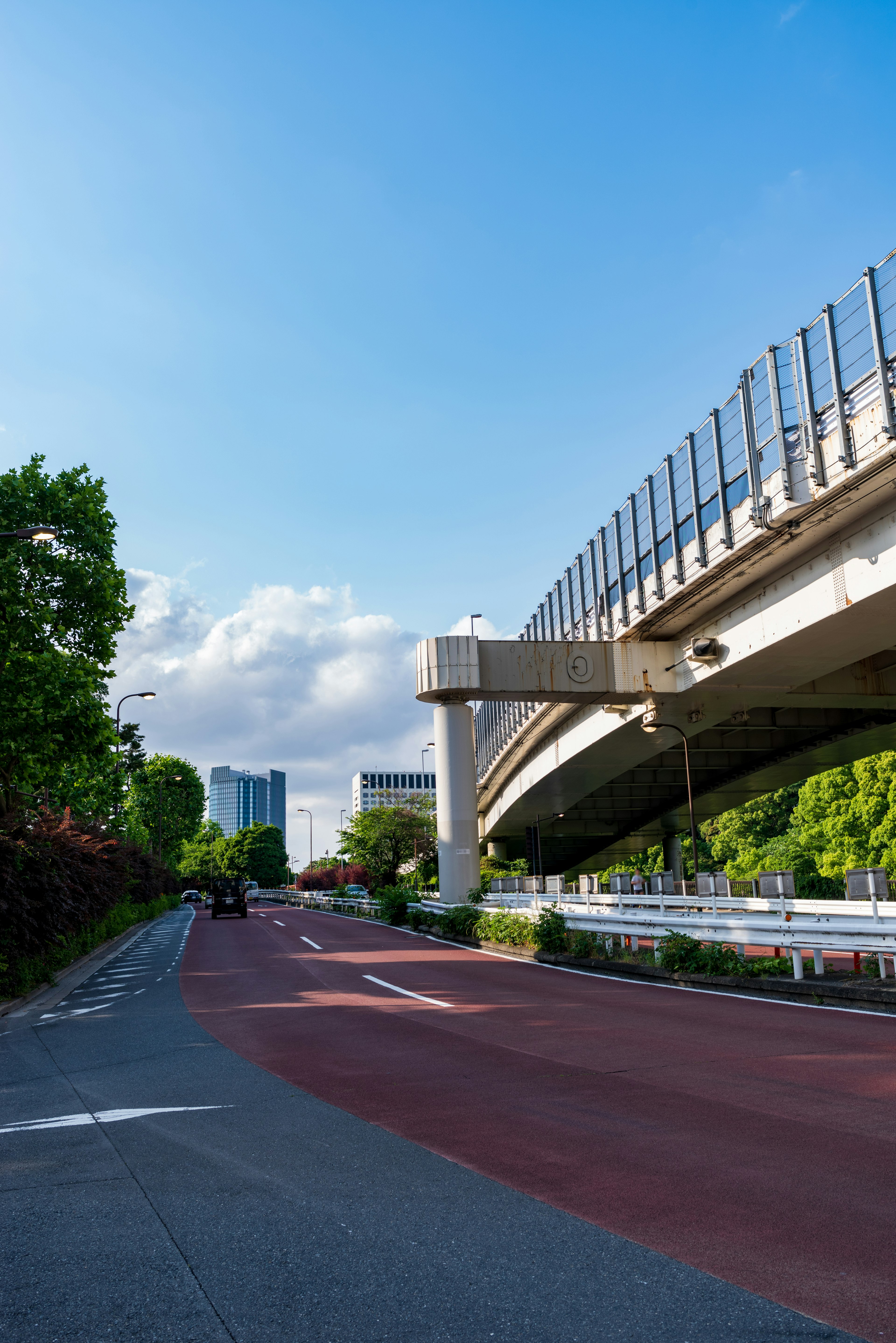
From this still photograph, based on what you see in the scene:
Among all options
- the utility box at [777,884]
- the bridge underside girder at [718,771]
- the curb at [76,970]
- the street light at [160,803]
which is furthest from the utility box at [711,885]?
the street light at [160,803]

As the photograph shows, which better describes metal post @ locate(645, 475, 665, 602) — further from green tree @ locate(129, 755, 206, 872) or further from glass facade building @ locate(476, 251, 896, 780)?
green tree @ locate(129, 755, 206, 872)

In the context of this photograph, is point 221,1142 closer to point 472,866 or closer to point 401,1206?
point 401,1206

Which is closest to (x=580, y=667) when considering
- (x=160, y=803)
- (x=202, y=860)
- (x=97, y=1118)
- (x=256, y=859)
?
(x=97, y=1118)

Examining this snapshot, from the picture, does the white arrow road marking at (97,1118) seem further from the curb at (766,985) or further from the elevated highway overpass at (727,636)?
the elevated highway overpass at (727,636)

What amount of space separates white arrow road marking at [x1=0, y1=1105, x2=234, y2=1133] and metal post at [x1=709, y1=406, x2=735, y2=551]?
15.2m

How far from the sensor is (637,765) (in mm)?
35969

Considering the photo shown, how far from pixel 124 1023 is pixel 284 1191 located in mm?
8908

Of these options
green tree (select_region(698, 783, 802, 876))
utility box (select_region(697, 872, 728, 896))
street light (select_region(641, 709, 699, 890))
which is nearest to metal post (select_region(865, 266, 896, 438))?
utility box (select_region(697, 872, 728, 896))

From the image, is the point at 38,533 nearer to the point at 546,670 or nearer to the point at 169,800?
the point at 546,670

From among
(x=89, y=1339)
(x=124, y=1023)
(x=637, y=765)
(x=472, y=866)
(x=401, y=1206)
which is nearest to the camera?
(x=89, y=1339)

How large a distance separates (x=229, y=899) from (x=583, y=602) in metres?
34.0

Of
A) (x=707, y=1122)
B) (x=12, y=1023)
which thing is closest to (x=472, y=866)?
(x=12, y=1023)

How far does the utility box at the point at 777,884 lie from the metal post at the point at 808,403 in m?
7.11

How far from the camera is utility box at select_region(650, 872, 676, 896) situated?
26.4 m
